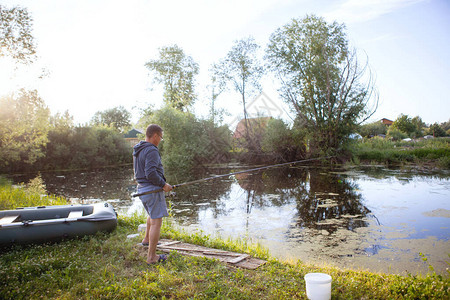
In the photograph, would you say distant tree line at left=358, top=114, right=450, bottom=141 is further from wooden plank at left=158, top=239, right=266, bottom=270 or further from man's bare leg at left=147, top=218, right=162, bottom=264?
man's bare leg at left=147, top=218, right=162, bottom=264

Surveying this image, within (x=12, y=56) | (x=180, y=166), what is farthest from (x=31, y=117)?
(x=180, y=166)

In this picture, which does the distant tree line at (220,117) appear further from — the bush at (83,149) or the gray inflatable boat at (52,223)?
the gray inflatable boat at (52,223)

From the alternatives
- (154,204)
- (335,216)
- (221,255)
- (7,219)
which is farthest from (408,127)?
(7,219)

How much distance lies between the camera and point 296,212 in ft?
25.6

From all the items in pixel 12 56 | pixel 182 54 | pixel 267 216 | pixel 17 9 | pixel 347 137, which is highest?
pixel 182 54

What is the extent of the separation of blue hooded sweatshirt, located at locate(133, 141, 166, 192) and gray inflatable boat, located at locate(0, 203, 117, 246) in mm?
1637

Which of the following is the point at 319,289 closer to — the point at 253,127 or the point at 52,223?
the point at 52,223

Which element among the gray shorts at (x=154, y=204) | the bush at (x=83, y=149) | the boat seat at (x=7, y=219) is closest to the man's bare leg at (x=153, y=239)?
the gray shorts at (x=154, y=204)

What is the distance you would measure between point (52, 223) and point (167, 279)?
247 centimetres

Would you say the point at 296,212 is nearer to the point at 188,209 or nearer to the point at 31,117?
the point at 188,209

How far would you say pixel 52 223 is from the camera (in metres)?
4.60

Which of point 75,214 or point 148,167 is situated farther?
point 75,214

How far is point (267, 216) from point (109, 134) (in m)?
25.4

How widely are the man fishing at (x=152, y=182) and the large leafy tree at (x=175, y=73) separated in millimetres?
25475
